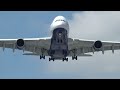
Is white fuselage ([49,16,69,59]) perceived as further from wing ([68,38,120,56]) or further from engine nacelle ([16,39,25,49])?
engine nacelle ([16,39,25,49])

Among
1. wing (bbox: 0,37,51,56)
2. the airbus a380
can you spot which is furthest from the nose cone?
wing (bbox: 0,37,51,56)

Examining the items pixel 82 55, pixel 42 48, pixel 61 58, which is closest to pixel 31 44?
pixel 42 48

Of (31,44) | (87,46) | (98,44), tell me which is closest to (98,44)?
(98,44)

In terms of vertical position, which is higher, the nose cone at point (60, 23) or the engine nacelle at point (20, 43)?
the nose cone at point (60, 23)

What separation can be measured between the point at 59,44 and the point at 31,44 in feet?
15.8

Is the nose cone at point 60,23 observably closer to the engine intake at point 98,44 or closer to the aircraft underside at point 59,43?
the aircraft underside at point 59,43

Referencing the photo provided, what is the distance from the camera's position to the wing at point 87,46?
31.5 meters

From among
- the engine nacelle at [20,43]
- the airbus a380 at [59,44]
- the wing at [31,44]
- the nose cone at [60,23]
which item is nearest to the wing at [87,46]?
the airbus a380 at [59,44]

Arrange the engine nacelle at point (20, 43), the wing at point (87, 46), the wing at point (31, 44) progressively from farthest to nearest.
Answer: the wing at point (87, 46) < the wing at point (31, 44) < the engine nacelle at point (20, 43)

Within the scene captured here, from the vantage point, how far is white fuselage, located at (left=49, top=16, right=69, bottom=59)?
29219 millimetres

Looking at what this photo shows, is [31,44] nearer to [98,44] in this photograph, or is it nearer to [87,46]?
[87,46]

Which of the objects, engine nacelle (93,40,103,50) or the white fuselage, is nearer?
the white fuselage
